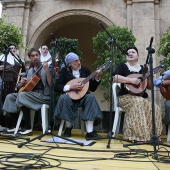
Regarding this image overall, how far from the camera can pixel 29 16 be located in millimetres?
6051

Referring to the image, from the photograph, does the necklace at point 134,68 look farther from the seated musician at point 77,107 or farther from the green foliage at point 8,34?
the green foliage at point 8,34

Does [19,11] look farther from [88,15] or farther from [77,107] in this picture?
[77,107]

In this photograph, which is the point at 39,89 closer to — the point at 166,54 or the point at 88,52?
the point at 166,54

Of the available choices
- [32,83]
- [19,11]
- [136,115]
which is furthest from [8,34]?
[136,115]

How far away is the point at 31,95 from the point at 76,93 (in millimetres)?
654

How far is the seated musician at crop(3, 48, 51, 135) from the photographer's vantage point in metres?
2.92

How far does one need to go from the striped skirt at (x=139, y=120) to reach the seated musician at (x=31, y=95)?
3.90 ft

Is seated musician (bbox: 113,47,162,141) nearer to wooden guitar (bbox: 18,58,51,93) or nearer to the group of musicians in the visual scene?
the group of musicians

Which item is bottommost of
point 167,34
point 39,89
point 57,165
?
point 57,165

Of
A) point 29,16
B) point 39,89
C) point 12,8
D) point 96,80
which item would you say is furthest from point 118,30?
point 12,8

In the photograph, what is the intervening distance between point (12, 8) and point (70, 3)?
1626mm

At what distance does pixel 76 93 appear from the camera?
2.78 m

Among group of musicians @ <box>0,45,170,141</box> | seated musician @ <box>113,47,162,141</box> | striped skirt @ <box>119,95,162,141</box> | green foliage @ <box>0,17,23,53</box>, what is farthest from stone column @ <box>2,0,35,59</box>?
striped skirt @ <box>119,95,162,141</box>

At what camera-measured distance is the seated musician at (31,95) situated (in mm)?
2918
